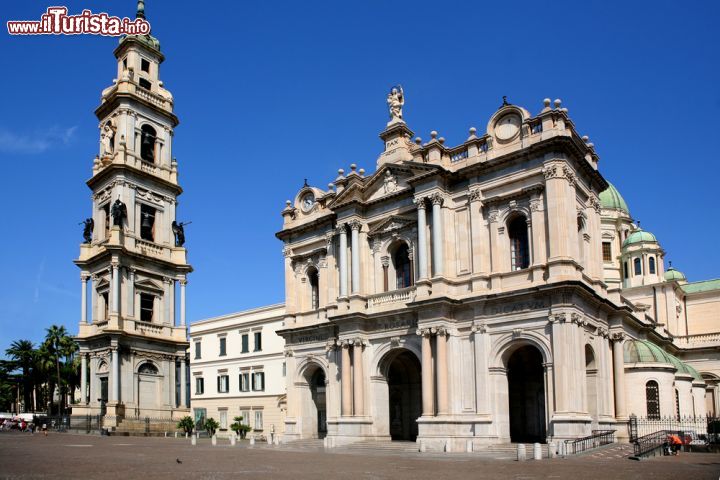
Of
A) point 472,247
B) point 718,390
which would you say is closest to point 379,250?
point 472,247

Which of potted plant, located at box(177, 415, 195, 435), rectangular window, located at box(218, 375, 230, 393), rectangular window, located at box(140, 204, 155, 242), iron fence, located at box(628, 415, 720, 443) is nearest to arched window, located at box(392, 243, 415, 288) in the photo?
iron fence, located at box(628, 415, 720, 443)

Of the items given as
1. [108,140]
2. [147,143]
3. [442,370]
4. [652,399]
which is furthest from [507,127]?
[108,140]

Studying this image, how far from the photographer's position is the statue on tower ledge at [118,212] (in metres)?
52.0

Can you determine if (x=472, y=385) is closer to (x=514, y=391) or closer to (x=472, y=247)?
(x=514, y=391)

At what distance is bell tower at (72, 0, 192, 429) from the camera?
2010 inches

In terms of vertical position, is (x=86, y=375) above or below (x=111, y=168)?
below

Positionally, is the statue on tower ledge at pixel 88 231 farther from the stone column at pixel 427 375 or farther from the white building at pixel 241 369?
the stone column at pixel 427 375

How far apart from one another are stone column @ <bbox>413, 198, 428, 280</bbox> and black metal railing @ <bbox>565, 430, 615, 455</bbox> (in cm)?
1070

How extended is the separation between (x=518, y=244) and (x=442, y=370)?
6996 millimetres

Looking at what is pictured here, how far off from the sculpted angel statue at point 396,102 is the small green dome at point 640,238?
2930 cm

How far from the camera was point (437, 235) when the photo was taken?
116ft

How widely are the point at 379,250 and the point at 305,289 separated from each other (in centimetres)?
651

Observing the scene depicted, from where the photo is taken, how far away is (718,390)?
54375mm

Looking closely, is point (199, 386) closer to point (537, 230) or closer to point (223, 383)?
point (223, 383)
